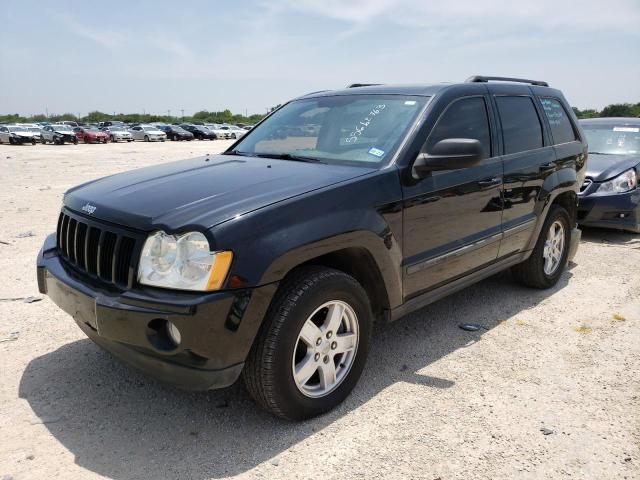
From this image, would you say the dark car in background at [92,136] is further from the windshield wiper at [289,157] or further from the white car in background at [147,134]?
the windshield wiper at [289,157]

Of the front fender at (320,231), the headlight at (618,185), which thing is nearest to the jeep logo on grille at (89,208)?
the front fender at (320,231)

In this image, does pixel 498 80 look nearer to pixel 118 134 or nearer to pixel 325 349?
pixel 325 349

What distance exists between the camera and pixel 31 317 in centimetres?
425

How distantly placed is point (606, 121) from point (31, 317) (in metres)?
8.44

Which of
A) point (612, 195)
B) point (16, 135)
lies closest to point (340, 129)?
point (612, 195)

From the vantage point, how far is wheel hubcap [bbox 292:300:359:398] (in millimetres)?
2812

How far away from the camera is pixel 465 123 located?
3826 millimetres

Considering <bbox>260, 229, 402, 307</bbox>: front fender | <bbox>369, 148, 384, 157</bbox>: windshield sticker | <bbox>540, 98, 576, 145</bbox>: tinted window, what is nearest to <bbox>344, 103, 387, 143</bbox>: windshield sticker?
<bbox>369, 148, 384, 157</bbox>: windshield sticker

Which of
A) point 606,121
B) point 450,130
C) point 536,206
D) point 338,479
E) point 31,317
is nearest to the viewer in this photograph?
point 338,479

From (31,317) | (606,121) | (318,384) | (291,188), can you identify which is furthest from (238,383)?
(606,121)

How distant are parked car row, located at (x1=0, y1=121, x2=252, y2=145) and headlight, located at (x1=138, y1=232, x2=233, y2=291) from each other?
32527mm

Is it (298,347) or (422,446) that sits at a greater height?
(298,347)

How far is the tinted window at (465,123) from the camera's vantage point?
356 cm

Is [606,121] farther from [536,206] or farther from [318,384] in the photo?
[318,384]
